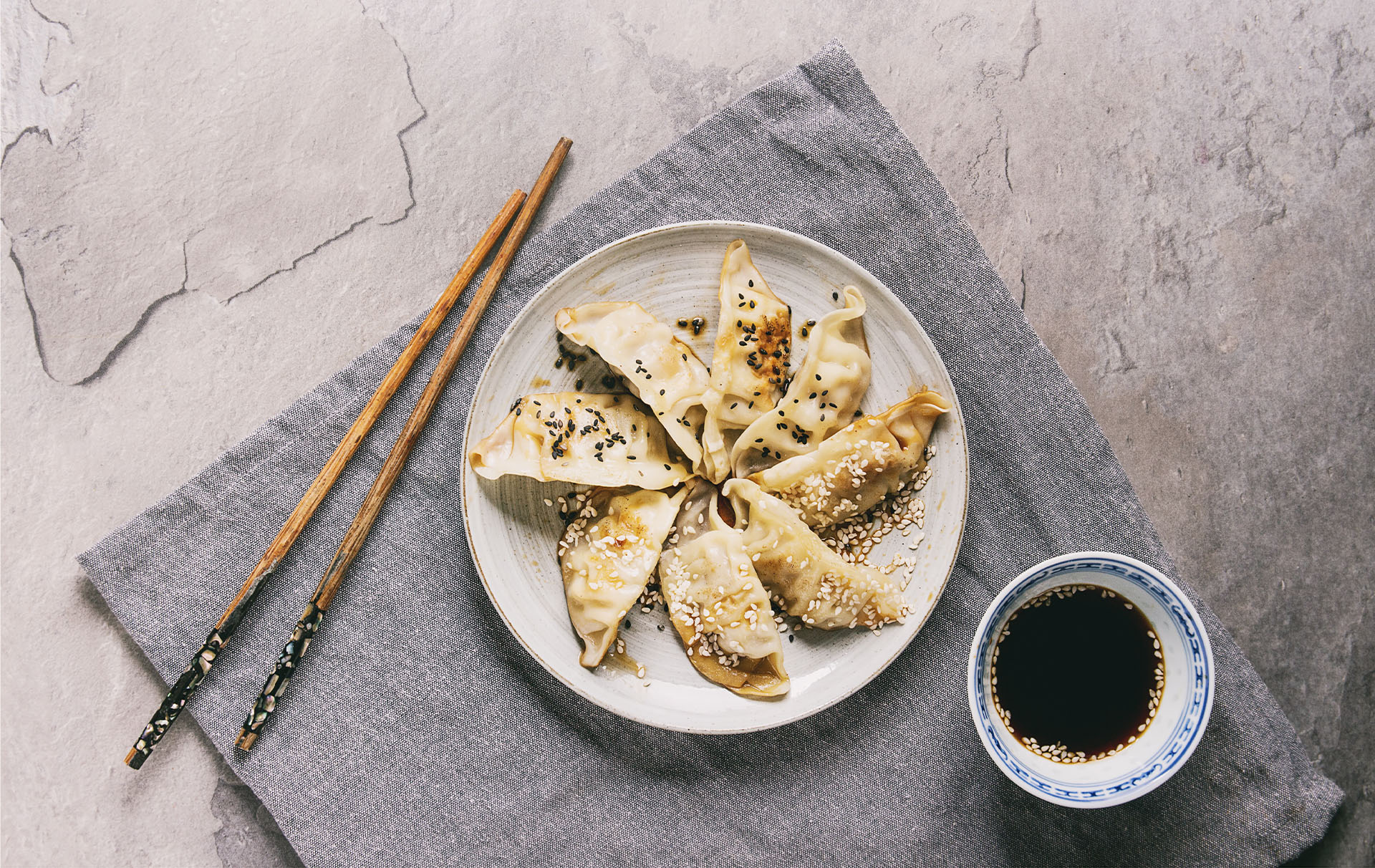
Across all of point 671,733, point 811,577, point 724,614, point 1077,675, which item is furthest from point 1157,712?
point 671,733

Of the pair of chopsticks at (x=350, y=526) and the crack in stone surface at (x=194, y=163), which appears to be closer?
the pair of chopsticks at (x=350, y=526)

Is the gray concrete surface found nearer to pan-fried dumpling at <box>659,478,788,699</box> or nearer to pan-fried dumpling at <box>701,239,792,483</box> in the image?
pan-fried dumpling at <box>701,239,792,483</box>

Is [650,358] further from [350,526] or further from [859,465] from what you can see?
[350,526]

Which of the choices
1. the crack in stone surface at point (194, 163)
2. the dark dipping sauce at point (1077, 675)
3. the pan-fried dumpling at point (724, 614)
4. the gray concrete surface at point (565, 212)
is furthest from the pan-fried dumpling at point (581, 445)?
the dark dipping sauce at point (1077, 675)

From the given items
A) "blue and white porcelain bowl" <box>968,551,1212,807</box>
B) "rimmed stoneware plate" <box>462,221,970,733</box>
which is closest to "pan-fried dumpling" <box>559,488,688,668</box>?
"rimmed stoneware plate" <box>462,221,970,733</box>

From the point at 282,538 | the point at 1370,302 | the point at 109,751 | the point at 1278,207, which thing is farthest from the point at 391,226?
the point at 1370,302

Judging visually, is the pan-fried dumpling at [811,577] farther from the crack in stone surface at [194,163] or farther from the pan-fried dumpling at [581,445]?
the crack in stone surface at [194,163]

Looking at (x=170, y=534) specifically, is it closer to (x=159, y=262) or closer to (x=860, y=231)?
(x=159, y=262)
